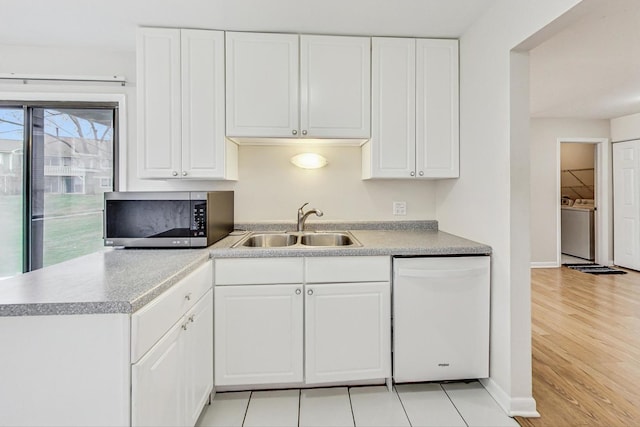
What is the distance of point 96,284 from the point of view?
1.19m

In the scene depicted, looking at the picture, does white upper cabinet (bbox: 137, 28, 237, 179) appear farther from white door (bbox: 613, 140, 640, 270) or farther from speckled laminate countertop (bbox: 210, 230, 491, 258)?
white door (bbox: 613, 140, 640, 270)

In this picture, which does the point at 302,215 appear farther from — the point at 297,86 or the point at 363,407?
the point at 363,407

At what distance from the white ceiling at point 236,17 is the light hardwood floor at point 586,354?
2.28m

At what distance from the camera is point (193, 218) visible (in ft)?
6.22

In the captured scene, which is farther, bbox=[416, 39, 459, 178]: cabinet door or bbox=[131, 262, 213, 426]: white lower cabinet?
bbox=[416, 39, 459, 178]: cabinet door

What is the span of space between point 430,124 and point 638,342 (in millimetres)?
2354

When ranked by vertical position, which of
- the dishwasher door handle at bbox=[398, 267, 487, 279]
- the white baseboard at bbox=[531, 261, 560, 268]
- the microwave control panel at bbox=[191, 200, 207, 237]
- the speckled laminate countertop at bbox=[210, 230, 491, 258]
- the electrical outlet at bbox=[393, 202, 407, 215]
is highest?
the electrical outlet at bbox=[393, 202, 407, 215]

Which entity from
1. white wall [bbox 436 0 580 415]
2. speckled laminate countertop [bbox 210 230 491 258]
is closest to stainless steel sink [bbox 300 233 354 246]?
speckled laminate countertop [bbox 210 230 491 258]

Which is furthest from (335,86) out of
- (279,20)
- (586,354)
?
(586,354)

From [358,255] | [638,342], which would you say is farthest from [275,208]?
[638,342]

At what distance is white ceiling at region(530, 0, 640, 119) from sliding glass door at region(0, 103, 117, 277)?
307 centimetres

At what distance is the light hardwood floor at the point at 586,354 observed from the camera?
5.71 ft

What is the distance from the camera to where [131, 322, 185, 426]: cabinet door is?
1.05 meters

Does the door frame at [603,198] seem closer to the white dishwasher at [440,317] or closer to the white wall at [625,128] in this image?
the white wall at [625,128]
